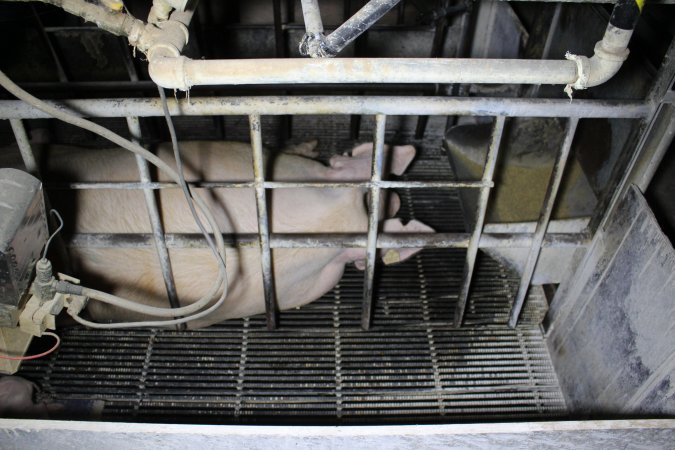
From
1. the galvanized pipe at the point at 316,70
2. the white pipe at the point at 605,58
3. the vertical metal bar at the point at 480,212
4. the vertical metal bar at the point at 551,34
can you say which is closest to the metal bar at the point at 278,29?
the vertical metal bar at the point at 551,34

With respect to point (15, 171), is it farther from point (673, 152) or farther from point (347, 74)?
point (673, 152)

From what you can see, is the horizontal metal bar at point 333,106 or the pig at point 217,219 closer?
the horizontal metal bar at point 333,106

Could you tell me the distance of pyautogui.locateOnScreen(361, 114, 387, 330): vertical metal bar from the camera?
1.61 m

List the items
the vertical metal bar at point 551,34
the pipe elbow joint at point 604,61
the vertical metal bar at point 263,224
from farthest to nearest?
the vertical metal bar at point 551,34
the vertical metal bar at point 263,224
the pipe elbow joint at point 604,61

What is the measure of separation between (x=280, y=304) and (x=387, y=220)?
0.54m

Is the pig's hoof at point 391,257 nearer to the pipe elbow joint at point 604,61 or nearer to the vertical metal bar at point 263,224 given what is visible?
the vertical metal bar at point 263,224

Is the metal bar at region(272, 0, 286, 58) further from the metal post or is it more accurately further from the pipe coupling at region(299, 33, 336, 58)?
the pipe coupling at region(299, 33, 336, 58)

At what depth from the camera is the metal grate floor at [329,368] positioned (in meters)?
1.97

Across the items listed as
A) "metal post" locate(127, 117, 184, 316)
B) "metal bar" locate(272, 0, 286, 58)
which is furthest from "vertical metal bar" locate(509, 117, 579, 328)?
"metal bar" locate(272, 0, 286, 58)

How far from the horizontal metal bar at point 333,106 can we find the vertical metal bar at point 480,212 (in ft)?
0.29

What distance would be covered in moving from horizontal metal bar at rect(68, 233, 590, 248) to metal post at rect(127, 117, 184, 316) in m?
0.03

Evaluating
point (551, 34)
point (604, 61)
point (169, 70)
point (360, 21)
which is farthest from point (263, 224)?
point (551, 34)

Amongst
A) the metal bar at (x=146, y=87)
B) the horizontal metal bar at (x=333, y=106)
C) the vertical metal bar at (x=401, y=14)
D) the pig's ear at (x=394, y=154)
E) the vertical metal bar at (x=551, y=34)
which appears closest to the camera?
the horizontal metal bar at (x=333, y=106)

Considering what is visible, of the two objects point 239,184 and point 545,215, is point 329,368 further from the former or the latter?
point 545,215
